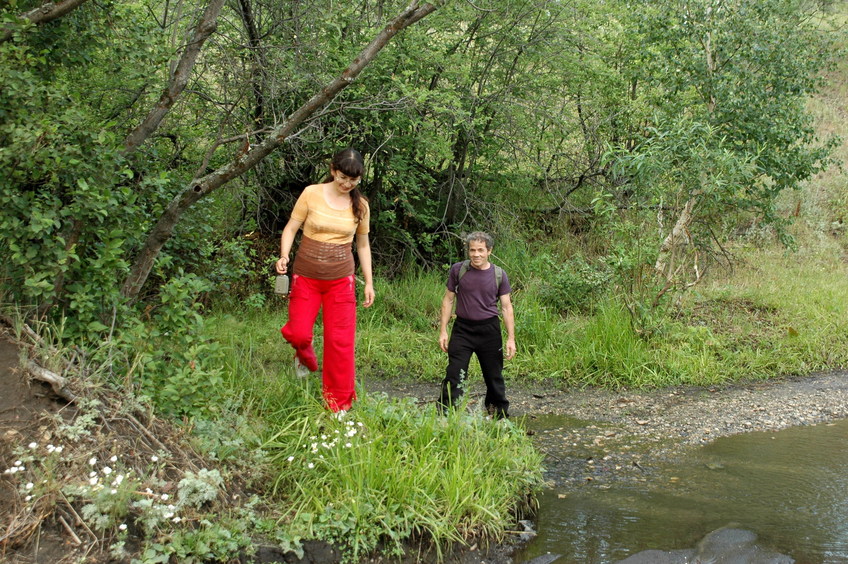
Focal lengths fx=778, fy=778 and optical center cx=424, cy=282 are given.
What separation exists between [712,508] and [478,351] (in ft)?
6.40

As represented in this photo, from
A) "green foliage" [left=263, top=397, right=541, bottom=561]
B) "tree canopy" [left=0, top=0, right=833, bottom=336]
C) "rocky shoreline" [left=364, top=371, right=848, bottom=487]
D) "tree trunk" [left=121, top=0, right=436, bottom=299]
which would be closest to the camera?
"green foliage" [left=263, top=397, right=541, bottom=561]

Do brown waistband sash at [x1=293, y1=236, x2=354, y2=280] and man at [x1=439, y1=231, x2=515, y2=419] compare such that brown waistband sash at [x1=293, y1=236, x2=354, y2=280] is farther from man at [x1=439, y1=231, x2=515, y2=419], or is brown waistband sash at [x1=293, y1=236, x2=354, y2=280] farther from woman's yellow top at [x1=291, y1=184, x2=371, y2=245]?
man at [x1=439, y1=231, x2=515, y2=419]

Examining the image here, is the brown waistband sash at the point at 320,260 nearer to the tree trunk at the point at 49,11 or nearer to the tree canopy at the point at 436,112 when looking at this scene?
the tree canopy at the point at 436,112

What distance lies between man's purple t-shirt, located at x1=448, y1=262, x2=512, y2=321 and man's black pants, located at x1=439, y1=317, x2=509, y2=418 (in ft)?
0.21

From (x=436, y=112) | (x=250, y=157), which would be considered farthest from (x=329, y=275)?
(x=436, y=112)

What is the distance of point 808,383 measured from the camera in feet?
27.1

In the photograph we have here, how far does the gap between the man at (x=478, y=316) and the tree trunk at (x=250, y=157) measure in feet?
5.05

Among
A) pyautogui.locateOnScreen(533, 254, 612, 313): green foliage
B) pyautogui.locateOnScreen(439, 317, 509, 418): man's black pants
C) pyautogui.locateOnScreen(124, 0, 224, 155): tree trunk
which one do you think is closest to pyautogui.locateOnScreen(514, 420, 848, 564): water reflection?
pyautogui.locateOnScreen(439, 317, 509, 418): man's black pants

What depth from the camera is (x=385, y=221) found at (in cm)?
1048

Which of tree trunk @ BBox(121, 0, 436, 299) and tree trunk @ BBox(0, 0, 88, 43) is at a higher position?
tree trunk @ BBox(0, 0, 88, 43)

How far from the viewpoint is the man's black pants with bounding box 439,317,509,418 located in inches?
232

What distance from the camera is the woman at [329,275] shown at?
208 inches

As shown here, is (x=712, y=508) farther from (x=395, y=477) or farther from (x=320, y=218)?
(x=320, y=218)

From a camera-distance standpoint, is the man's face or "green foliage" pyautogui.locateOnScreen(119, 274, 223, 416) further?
the man's face
